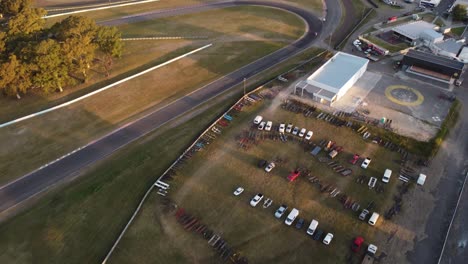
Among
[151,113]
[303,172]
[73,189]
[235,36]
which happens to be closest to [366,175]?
[303,172]

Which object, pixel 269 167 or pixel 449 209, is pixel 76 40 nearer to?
pixel 269 167

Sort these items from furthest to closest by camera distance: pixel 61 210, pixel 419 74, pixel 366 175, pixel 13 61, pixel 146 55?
pixel 146 55 → pixel 419 74 → pixel 13 61 → pixel 366 175 → pixel 61 210

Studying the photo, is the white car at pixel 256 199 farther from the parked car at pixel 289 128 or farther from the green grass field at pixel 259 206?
the parked car at pixel 289 128

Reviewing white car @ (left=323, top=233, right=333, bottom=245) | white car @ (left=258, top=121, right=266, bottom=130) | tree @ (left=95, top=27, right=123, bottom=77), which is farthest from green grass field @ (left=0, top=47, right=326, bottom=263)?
tree @ (left=95, top=27, right=123, bottom=77)

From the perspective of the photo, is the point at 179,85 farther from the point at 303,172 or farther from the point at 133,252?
the point at 133,252

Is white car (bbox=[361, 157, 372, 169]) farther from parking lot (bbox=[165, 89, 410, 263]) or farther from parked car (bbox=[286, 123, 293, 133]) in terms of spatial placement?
parked car (bbox=[286, 123, 293, 133])
